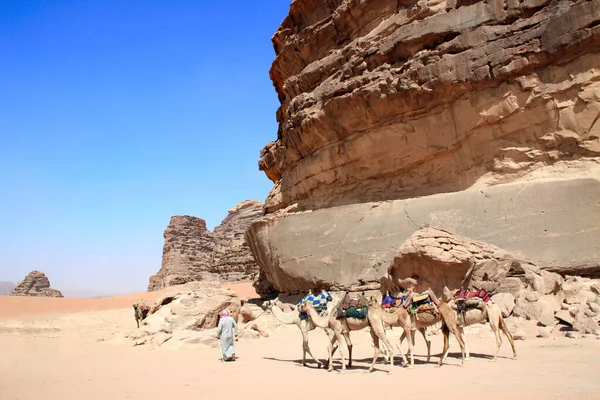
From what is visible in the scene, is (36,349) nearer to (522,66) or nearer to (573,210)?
(573,210)

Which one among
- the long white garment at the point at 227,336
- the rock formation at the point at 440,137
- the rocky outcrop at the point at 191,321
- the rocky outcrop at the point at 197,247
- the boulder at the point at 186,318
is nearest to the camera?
the long white garment at the point at 227,336

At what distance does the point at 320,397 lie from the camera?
487cm

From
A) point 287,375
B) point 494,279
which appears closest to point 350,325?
point 287,375

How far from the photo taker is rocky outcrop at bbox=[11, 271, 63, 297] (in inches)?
1751

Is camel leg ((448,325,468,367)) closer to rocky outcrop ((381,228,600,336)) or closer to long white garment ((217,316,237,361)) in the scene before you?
rocky outcrop ((381,228,600,336))

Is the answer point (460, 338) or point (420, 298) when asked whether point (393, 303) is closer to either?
point (420, 298)

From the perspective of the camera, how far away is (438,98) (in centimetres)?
1227

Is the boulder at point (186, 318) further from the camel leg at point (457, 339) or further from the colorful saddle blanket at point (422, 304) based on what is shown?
the camel leg at point (457, 339)

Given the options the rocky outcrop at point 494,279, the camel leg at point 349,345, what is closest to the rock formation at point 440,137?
the rocky outcrop at point 494,279

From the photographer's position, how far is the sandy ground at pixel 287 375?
16.5 ft

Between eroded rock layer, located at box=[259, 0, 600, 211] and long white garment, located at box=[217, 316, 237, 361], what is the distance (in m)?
6.70

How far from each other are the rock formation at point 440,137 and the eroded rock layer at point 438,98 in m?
0.03

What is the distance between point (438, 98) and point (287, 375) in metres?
8.55

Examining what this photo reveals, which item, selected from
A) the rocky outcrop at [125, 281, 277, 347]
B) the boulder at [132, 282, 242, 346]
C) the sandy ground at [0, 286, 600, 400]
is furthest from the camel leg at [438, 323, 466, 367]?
the boulder at [132, 282, 242, 346]
